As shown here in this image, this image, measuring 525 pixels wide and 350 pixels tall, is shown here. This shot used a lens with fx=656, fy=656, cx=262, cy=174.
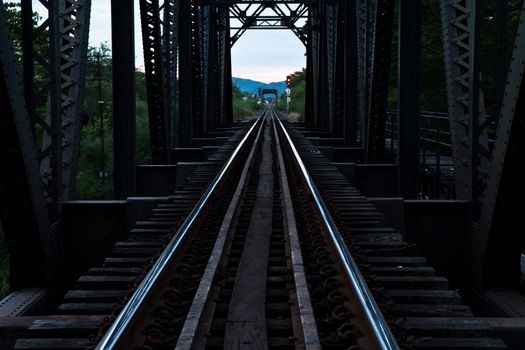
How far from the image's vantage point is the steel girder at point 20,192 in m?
5.38

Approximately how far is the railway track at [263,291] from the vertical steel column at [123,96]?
250 cm

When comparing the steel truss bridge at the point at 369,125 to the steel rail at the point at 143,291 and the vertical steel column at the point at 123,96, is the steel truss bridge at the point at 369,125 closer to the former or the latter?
the vertical steel column at the point at 123,96

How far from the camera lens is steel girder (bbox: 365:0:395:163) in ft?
39.6

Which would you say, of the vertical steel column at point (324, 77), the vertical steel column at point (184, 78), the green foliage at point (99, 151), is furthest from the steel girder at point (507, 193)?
the green foliage at point (99, 151)

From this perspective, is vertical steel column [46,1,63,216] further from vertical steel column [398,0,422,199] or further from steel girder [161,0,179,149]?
steel girder [161,0,179,149]

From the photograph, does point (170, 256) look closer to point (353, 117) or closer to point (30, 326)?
point (30, 326)

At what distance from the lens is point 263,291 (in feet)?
15.0

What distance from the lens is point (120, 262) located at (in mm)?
5445

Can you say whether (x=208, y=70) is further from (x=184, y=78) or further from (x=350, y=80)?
(x=184, y=78)

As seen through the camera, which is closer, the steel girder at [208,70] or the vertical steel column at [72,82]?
the vertical steel column at [72,82]

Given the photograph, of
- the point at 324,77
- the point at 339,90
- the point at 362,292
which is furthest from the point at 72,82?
the point at 324,77

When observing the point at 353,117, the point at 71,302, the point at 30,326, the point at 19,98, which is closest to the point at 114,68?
the point at 19,98

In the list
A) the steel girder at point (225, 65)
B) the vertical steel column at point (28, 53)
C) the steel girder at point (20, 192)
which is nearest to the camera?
the steel girder at point (20, 192)

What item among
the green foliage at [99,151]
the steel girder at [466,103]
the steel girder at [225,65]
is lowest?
the green foliage at [99,151]
